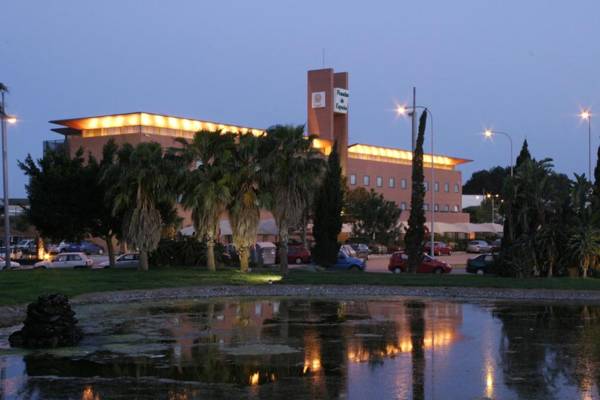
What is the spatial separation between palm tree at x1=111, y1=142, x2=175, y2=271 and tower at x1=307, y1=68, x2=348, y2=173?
46684 mm

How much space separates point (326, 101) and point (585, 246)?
2034 inches

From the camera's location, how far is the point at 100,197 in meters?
38.9

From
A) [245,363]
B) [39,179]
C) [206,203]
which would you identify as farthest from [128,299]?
[39,179]

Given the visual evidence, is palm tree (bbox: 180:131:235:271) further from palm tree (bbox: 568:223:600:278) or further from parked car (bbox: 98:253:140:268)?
palm tree (bbox: 568:223:600:278)

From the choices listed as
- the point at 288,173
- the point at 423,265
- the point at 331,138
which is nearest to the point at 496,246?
the point at 331,138

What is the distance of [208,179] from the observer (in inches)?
1404

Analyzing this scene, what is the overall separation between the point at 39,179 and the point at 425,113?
67.1 ft

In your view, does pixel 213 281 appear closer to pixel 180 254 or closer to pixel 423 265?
pixel 180 254

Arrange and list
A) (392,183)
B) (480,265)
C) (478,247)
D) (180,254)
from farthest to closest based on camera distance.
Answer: (392,183) < (478,247) < (480,265) < (180,254)

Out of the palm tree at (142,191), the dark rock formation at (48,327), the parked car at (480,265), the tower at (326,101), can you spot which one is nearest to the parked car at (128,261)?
the palm tree at (142,191)

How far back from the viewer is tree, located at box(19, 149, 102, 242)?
38406mm

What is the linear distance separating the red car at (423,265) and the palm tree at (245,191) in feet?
30.4

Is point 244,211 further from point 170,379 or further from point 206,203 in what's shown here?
point 170,379

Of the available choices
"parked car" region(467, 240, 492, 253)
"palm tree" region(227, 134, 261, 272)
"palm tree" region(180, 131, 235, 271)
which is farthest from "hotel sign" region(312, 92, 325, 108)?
"palm tree" region(227, 134, 261, 272)
